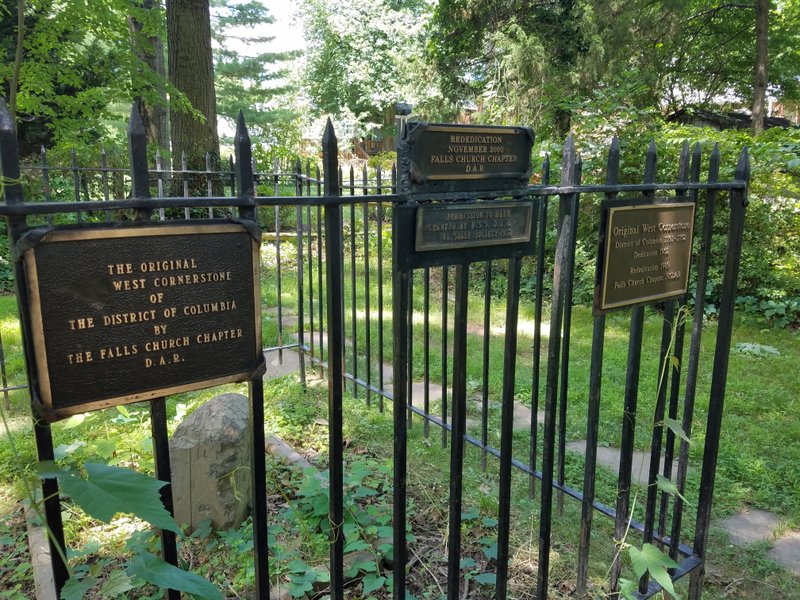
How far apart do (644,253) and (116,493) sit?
199 centimetres

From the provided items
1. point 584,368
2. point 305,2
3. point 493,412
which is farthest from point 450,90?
point 305,2

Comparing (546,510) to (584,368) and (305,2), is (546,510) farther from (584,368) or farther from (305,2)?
(305,2)

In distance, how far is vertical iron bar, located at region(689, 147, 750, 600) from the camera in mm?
2527

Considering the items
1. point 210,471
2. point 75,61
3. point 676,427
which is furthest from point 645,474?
point 75,61

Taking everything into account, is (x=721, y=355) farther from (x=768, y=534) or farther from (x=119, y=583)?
(x=119, y=583)

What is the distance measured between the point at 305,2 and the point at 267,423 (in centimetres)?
3634

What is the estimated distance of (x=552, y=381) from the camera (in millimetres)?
2199

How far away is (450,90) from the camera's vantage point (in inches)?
600

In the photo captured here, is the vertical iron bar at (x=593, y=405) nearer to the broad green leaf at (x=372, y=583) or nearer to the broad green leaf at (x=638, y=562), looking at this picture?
the broad green leaf at (x=638, y=562)

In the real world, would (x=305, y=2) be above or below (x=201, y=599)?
above

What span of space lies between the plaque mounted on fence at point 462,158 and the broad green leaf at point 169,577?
112 centimetres

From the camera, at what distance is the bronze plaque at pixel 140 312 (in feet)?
3.68

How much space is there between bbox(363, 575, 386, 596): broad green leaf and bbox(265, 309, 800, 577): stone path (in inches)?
53.5

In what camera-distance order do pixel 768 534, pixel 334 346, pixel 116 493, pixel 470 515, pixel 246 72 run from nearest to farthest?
1. pixel 116 493
2. pixel 334 346
3. pixel 470 515
4. pixel 768 534
5. pixel 246 72
